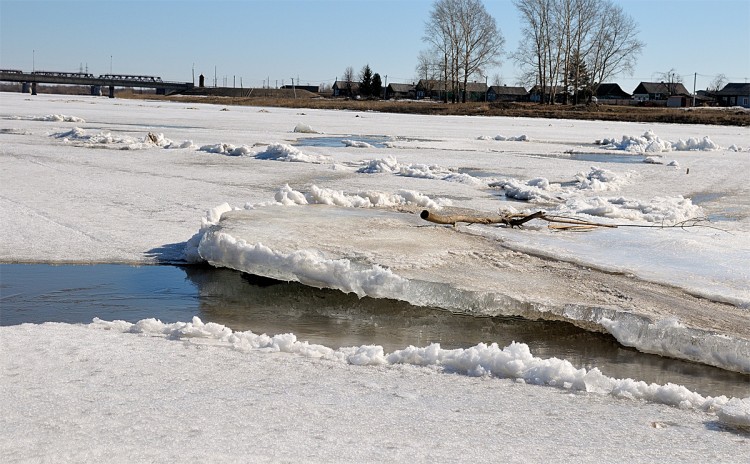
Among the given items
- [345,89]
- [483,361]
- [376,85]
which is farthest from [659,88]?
[483,361]

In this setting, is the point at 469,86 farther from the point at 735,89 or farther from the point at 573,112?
the point at 573,112

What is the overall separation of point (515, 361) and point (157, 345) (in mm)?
1620

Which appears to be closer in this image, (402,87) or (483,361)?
(483,361)

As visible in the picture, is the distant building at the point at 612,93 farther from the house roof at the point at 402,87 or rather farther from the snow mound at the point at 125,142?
the snow mound at the point at 125,142

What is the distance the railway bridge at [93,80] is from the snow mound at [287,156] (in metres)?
85.4

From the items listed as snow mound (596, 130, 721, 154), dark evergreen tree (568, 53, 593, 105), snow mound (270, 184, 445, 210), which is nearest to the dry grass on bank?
dark evergreen tree (568, 53, 593, 105)

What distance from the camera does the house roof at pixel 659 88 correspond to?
328 feet

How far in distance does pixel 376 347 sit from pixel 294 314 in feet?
3.63

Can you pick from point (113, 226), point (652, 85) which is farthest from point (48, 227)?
point (652, 85)

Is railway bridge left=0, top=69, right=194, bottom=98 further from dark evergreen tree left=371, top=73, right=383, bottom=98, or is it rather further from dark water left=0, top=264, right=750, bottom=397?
dark water left=0, top=264, right=750, bottom=397

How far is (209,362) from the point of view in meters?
3.49

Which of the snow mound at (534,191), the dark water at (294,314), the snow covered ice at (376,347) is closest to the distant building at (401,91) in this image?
the snow mound at (534,191)

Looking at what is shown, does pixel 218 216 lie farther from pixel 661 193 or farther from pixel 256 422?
pixel 661 193

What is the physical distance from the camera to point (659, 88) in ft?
341
